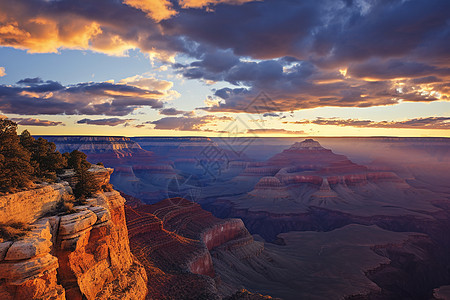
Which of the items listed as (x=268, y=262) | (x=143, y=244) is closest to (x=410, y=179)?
(x=268, y=262)

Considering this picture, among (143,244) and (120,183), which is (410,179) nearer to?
(120,183)

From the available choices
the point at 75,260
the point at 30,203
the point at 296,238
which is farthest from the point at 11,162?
the point at 296,238

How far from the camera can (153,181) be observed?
173m

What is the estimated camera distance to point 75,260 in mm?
Answer: 16969

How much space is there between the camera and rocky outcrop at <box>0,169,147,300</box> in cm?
1228

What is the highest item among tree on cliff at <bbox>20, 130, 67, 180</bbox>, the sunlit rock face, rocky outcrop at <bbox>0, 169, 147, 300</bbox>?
tree on cliff at <bbox>20, 130, 67, 180</bbox>

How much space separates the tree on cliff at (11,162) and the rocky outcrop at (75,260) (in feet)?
6.70

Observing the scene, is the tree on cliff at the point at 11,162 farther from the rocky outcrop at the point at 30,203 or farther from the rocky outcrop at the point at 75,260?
the rocky outcrop at the point at 75,260

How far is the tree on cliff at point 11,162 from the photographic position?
656 inches

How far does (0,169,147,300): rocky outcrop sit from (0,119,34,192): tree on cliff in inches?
80.4

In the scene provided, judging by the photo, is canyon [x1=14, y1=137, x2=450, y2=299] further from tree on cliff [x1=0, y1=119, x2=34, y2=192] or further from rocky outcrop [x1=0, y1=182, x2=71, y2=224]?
tree on cliff [x1=0, y1=119, x2=34, y2=192]

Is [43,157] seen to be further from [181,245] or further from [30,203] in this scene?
[181,245]

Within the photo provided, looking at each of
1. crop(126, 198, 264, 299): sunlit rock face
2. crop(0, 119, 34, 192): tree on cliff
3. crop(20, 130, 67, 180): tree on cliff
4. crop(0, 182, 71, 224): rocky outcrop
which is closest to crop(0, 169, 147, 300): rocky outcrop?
crop(0, 182, 71, 224): rocky outcrop

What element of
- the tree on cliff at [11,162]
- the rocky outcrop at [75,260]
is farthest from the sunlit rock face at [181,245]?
the tree on cliff at [11,162]
